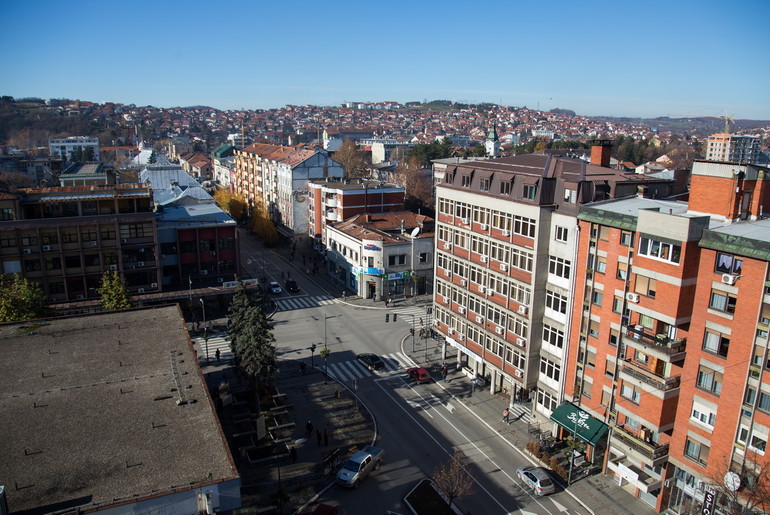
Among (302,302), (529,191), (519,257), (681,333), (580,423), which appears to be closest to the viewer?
(681,333)

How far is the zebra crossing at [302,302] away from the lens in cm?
6412

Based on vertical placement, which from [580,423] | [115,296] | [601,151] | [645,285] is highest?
[601,151]

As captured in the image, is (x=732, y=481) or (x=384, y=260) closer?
(x=732, y=481)

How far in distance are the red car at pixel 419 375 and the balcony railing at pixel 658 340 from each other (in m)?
18.8

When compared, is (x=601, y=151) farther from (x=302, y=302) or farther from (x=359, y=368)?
(x=302, y=302)

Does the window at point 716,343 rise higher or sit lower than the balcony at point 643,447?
higher

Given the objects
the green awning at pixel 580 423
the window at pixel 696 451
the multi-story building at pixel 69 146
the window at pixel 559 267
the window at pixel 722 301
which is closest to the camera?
the window at pixel 722 301

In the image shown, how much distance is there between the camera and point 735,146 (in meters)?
A: 172

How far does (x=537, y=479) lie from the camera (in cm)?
3123

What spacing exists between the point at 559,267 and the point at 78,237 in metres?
45.8

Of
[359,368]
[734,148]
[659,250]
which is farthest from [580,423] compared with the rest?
[734,148]

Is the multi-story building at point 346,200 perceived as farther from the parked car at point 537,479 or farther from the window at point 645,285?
the window at point 645,285

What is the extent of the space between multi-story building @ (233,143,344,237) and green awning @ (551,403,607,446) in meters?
65.4

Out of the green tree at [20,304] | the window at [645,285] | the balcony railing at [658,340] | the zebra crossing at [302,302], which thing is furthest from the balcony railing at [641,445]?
the green tree at [20,304]
